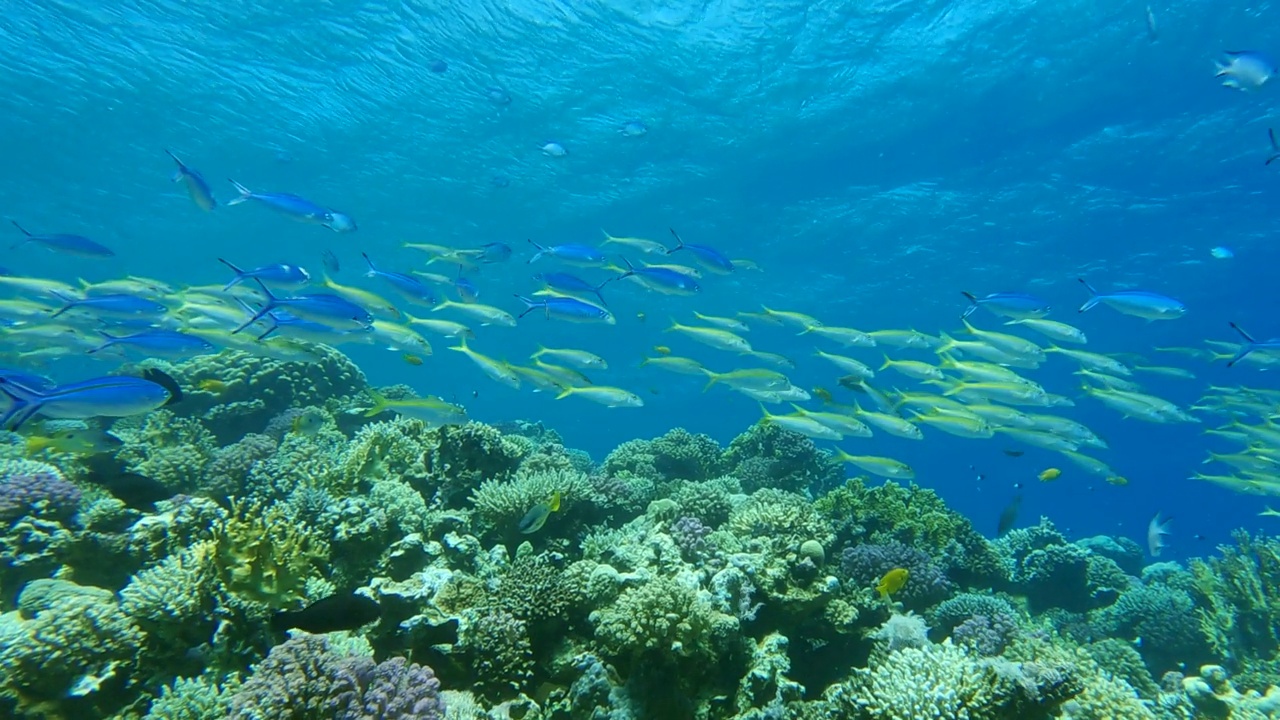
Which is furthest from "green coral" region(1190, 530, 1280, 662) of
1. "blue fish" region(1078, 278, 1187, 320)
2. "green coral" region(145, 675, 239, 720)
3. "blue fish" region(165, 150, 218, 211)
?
"blue fish" region(165, 150, 218, 211)

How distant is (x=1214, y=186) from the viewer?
23.6 metres

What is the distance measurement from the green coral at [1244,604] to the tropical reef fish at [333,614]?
32.3 feet

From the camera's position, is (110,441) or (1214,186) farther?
(1214,186)

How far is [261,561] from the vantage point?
163 inches

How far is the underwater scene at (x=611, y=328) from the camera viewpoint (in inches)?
153

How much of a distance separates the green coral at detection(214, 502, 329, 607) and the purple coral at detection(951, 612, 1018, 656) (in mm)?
5570

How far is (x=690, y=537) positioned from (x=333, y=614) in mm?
3219

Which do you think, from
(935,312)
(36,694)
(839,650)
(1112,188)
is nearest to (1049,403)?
(839,650)

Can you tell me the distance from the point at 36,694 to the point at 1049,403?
1363 centimetres

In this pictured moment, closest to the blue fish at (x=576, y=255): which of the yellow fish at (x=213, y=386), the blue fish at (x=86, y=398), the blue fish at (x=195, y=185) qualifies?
the blue fish at (x=195, y=185)

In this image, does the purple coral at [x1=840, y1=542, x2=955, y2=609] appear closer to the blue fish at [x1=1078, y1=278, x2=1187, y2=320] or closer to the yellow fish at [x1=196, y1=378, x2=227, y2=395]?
the blue fish at [x1=1078, y1=278, x2=1187, y2=320]

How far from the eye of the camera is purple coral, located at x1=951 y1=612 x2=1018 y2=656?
550 cm

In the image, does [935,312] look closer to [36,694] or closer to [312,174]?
[312,174]

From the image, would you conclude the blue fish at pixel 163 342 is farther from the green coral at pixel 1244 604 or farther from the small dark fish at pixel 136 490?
the green coral at pixel 1244 604
